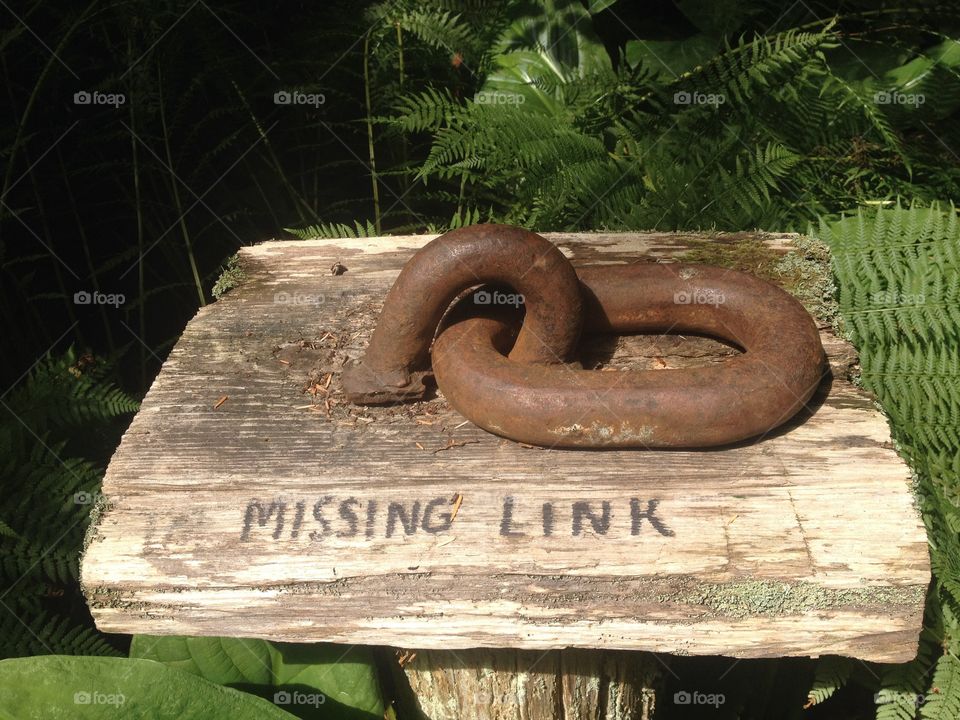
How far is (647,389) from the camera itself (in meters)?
1.82

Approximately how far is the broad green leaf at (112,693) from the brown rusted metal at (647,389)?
0.87m

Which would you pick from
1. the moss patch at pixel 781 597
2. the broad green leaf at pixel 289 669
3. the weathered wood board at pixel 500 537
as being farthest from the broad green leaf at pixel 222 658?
the moss patch at pixel 781 597

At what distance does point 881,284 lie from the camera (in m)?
2.73

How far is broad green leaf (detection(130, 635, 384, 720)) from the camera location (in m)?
2.28

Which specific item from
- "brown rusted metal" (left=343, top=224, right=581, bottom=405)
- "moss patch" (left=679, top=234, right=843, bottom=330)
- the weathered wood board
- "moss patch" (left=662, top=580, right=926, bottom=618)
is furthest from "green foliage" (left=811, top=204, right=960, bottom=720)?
"brown rusted metal" (left=343, top=224, right=581, bottom=405)

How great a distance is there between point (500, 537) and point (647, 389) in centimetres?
46

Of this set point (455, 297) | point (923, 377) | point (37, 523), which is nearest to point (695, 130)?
point (923, 377)

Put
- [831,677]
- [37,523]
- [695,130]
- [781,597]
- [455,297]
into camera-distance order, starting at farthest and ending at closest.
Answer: [695,130] → [37,523] → [831,677] → [455,297] → [781,597]

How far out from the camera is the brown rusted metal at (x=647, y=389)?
1.81 metres

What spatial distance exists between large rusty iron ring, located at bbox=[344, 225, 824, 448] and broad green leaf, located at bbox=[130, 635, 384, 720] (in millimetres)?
812

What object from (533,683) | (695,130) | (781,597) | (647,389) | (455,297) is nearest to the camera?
(781,597)

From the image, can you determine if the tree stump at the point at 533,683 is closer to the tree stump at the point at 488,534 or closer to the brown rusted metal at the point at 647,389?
the tree stump at the point at 488,534

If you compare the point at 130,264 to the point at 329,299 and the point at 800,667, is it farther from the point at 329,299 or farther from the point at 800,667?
the point at 800,667

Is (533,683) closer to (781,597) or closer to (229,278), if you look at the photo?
(781,597)
